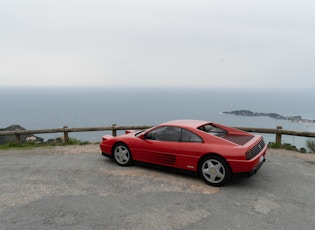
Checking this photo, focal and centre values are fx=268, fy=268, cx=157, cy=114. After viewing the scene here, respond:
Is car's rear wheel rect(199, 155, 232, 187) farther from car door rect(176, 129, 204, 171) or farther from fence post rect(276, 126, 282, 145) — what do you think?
fence post rect(276, 126, 282, 145)

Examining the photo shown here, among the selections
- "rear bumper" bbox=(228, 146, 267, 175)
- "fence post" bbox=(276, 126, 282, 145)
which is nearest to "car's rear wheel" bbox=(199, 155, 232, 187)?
"rear bumper" bbox=(228, 146, 267, 175)

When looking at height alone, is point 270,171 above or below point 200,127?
below

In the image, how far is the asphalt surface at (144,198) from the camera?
→ 4148mm

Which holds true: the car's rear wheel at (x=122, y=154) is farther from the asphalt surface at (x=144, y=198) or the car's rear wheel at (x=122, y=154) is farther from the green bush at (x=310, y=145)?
the green bush at (x=310, y=145)

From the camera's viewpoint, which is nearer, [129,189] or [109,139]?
[129,189]

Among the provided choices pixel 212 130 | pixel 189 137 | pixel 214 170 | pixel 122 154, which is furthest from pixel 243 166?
pixel 122 154

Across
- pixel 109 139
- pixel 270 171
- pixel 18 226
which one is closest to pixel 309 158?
pixel 270 171

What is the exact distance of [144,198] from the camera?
198 inches

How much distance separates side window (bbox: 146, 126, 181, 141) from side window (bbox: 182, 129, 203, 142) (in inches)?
6.0

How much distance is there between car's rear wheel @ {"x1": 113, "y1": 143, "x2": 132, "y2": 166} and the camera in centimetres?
700

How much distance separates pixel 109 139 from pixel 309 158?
19.5ft

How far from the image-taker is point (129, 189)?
5473 mm

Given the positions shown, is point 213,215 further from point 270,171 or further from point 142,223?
point 270,171

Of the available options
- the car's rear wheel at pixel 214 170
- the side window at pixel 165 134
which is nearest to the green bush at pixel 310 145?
the car's rear wheel at pixel 214 170
